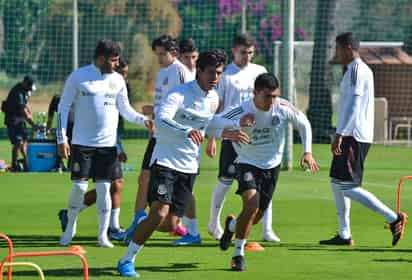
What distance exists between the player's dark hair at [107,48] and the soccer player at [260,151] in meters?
1.69

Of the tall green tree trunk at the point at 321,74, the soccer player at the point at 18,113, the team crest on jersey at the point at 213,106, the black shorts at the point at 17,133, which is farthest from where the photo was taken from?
the tall green tree trunk at the point at 321,74

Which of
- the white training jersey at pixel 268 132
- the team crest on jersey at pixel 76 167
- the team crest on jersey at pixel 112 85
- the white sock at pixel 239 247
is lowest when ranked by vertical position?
the white sock at pixel 239 247

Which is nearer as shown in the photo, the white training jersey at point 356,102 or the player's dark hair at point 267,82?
the player's dark hair at point 267,82

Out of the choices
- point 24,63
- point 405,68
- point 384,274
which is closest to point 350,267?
point 384,274

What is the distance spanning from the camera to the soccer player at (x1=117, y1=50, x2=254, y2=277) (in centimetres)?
1064

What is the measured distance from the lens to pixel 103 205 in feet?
41.5

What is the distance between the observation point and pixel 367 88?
12.8 meters

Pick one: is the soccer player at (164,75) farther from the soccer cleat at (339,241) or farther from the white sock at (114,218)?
the soccer cleat at (339,241)

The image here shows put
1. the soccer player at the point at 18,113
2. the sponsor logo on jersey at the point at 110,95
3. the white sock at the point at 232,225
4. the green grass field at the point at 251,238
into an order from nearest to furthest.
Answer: the green grass field at the point at 251,238, the white sock at the point at 232,225, the sponsor logo on jersey at the point at 110,95, the soccer player at the point at 18,113

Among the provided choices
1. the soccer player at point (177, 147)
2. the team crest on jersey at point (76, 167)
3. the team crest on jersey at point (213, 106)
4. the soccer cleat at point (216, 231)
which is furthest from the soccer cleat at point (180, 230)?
the team crest on jersey at point (213, 106)

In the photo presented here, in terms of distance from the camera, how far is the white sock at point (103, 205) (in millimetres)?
12641

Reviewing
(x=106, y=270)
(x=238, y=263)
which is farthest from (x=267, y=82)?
(x=106, y=270)

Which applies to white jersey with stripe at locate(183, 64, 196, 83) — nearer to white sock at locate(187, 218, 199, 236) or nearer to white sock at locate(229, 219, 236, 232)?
white sock at locate(187, 218, 199, 236)

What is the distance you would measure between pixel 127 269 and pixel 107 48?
2.75 meters
